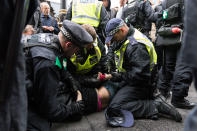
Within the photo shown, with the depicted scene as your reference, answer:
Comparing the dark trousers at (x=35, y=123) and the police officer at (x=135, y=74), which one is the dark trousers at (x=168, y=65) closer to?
the police officer at (x=135, y=74)

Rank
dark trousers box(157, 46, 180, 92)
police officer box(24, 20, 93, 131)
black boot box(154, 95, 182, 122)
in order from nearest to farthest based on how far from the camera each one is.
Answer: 1. police officer box(24, 20, 93, 131)
2. black boot box(154, 95, 182, 122)
3. dark trousers box(157, 46, 180, 92)

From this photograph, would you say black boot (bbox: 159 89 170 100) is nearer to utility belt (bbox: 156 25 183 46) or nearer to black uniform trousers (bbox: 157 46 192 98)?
black uniform trousers (bbox: 157 46 192 98)

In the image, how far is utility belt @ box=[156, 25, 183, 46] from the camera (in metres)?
2.57

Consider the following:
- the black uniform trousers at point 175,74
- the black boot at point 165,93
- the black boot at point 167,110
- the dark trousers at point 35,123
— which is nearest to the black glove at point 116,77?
the black boot at point 167,110

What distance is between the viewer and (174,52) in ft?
9.13

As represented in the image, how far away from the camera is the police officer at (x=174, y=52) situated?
2419 millimetres

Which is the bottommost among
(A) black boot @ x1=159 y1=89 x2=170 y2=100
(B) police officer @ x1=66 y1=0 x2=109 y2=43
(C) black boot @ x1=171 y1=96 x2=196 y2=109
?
(A) black boot @ x1=159 y1=89 x2=170 y2=100

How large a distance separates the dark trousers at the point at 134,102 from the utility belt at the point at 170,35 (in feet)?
2.83

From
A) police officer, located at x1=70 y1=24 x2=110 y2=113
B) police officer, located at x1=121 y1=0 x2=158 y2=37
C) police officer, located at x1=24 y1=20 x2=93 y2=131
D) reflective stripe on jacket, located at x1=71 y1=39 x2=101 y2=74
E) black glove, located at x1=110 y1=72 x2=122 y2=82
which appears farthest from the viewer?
police officer, located at x1=121 y1=0 x2=158 y2=37

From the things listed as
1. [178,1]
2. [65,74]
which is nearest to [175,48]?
[178,1]

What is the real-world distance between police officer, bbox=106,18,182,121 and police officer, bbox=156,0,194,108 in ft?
1.05

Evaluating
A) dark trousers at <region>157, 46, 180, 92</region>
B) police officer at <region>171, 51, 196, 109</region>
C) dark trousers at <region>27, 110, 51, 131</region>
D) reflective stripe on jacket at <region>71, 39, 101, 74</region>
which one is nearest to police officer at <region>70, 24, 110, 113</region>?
reflective stripe on jacket at <region>71, 39, 101, 74</region>

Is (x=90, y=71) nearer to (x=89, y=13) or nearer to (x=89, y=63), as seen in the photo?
(x=89, y=63)

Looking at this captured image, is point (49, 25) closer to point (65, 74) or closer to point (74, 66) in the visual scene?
point (74, 66)
